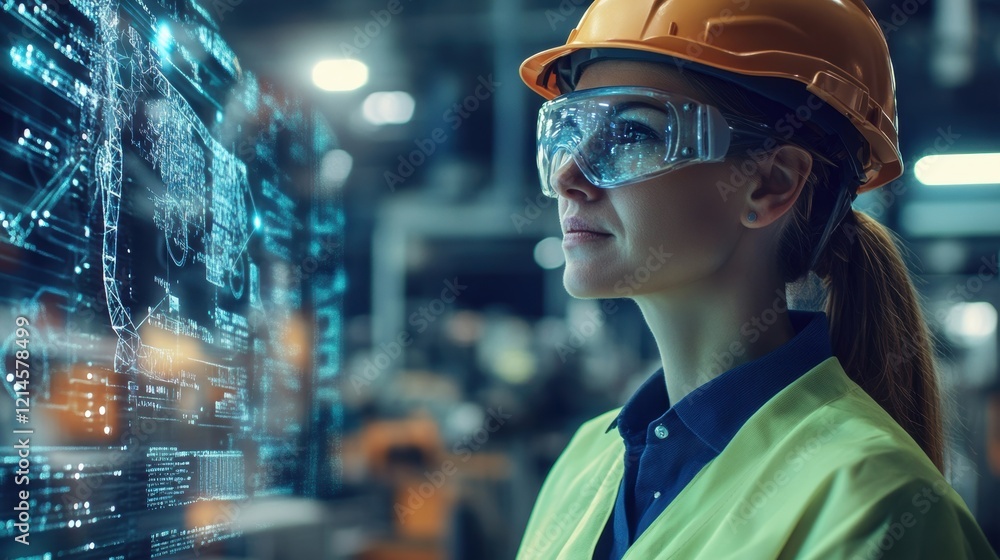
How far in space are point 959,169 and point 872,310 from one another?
4300 millimetres

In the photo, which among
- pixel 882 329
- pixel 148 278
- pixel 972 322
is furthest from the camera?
pixel 972 322

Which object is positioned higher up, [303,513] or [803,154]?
[803,154]

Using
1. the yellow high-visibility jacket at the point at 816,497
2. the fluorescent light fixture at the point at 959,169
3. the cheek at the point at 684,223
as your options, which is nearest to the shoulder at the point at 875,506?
the yellow high-visibility jacket at the point at 816,497

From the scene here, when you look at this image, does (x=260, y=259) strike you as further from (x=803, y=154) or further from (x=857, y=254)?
(x=857, y=254)

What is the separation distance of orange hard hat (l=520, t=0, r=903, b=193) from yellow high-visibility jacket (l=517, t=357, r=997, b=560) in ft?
1.40

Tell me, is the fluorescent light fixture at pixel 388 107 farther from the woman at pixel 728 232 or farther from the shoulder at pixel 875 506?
the shoulder at pixel 875 506

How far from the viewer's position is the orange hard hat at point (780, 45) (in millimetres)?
1344

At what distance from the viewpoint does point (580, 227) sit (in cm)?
141

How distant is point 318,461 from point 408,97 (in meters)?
6.05

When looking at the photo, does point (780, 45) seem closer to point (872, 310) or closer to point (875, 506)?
point (872, 310)

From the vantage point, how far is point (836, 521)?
101cm

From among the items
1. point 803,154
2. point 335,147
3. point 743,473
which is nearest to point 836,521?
point 743,473

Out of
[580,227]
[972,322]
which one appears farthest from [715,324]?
[972,322]

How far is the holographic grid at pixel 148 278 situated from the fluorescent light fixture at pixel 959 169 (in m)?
4.78
